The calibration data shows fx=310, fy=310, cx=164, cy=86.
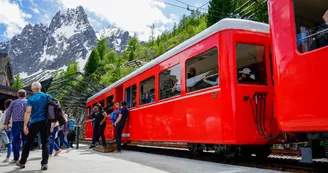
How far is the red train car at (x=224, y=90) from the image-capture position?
5672 mm

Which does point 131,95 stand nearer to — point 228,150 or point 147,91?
point 147,91

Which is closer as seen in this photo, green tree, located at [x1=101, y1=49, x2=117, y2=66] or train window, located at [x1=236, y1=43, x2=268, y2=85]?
train window, located at [x1=236, y1=43, x2=268, y2=85]

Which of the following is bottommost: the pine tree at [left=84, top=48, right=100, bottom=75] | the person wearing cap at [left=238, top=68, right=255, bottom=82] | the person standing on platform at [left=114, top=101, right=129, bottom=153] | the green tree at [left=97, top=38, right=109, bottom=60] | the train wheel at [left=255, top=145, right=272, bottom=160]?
the train wheel at [left=255, top=145, right=272, bottom=160]

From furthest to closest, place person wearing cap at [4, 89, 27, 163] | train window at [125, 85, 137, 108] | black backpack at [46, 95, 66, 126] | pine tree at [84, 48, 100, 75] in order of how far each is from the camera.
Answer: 1. pine tree at [84, 48, 100, 75]
2. train window at [125, 85, 137, 108]
3. person wearing cap at [4, 89, 27, 163]
4. black backpack at [46, 95, 66, 126]

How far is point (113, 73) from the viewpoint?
51.8m

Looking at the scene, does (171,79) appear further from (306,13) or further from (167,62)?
(306,13)

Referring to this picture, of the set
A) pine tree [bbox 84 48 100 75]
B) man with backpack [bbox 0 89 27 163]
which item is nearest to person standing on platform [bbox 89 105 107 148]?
man with backpack [bbox 0 89 27 163]

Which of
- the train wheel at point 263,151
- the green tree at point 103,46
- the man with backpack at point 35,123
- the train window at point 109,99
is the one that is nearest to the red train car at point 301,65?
the train wheel at point 263,151

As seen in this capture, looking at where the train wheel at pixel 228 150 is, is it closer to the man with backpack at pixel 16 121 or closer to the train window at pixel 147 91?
the train window at pixel 147 91

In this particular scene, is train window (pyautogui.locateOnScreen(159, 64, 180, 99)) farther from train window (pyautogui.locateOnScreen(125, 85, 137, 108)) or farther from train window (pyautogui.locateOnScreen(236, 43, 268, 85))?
train window (pyautogui.locateOnScreen(125, 85, 137, 108))

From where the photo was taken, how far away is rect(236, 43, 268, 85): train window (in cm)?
596

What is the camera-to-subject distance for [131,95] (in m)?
10.7

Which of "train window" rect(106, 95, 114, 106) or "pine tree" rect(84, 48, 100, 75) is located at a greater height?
"pine tree" rect(84, 48, 100, 75)

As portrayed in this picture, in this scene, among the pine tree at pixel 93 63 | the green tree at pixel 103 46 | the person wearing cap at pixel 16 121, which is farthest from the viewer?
the green tree at pixel 103 46
